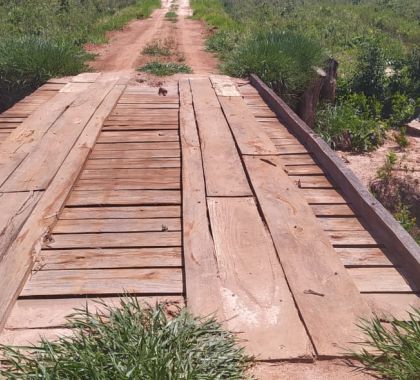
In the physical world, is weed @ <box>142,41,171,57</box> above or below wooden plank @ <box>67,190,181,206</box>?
below

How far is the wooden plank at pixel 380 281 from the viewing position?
8.61ft

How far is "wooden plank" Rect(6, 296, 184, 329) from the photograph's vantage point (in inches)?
91.4

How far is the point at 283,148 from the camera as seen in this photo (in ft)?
15.3

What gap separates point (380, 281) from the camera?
270 cm

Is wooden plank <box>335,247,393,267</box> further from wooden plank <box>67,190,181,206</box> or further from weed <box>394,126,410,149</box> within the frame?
weed <box>394,126,410,149</box>

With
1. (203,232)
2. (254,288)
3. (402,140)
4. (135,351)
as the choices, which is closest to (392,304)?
(254,288)

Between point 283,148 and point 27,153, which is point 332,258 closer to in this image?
point 283,148

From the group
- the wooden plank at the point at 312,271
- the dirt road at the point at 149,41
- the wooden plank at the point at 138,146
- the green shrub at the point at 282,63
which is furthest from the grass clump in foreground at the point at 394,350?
the dirt road at the point at 149,41

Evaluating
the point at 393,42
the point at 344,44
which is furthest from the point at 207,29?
the point at 393,42

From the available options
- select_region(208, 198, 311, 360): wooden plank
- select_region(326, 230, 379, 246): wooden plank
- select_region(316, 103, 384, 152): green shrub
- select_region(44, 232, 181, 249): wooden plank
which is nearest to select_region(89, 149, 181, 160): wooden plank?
select_region(208, 198, 311, 360): wooden plank

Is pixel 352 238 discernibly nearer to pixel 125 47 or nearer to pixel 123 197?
pixel 123 197

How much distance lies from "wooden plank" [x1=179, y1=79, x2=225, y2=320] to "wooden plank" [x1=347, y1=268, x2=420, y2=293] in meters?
0.71

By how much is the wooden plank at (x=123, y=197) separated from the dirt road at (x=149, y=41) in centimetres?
537

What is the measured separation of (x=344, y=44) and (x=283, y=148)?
13.0 m
